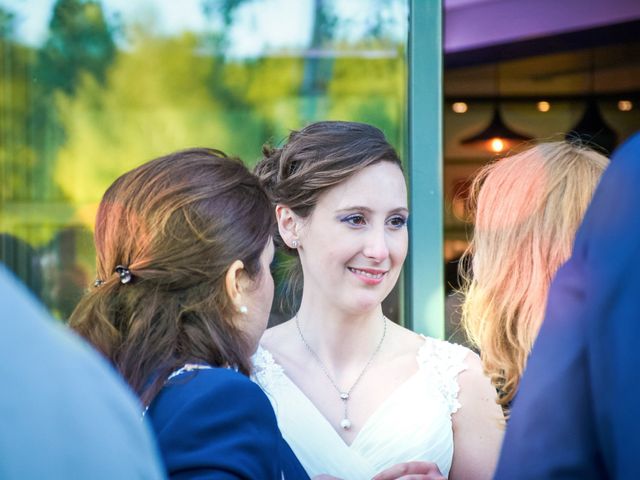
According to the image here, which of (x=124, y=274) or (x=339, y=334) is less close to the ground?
(x=124, y=274)

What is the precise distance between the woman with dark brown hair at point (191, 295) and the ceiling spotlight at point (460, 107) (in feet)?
20.6

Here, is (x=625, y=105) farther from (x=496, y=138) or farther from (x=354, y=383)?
(x=354, y=383)

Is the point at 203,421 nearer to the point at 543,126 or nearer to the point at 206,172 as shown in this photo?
the point at 206,172

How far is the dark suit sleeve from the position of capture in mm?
1480

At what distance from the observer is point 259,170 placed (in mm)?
2719

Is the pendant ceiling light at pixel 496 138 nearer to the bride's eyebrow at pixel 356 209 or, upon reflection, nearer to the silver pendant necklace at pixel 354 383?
the silver pendant necklace at pixel 354 383

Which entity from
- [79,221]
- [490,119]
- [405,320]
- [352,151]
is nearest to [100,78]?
[79,221]

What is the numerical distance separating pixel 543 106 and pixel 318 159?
5919 millimetres

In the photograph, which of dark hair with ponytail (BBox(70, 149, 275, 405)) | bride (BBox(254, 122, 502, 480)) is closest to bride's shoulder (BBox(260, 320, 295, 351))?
bride (BBox(254, 122, 502, 480))

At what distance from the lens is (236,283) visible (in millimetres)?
1822

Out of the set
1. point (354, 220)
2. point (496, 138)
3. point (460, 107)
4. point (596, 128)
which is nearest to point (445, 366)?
point (354, 220)

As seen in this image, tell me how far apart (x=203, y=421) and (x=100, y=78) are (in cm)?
314

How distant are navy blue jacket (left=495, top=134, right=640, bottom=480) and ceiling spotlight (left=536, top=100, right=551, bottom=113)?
725 centimetres

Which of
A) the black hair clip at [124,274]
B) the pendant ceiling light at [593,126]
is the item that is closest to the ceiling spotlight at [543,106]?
the pendant ceiling light at [593,126]
